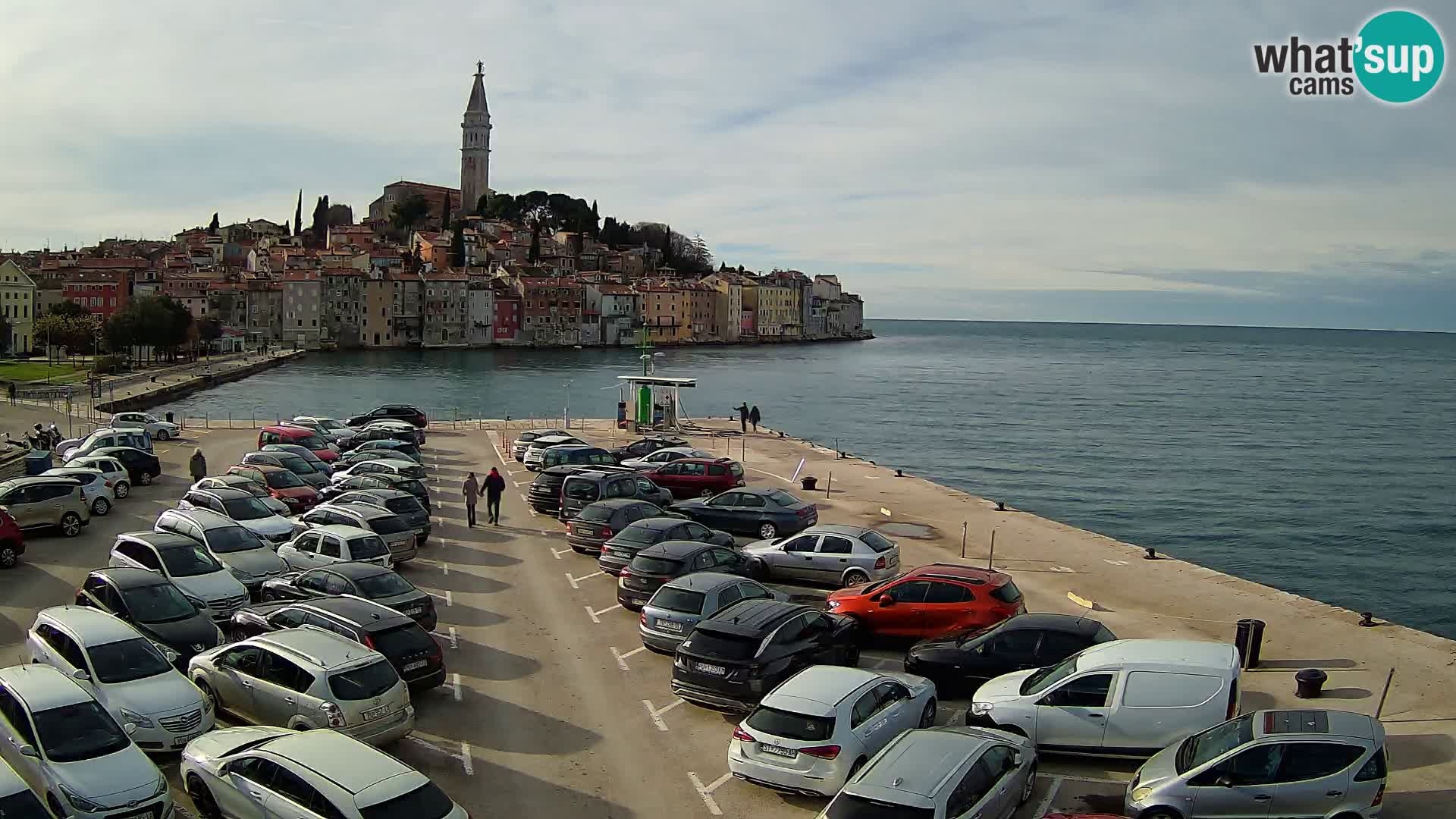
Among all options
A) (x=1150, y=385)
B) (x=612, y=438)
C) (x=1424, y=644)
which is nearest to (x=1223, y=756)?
(x=1424, y=644)

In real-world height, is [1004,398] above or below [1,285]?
below

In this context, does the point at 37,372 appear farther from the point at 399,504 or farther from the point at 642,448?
the point at 399,504

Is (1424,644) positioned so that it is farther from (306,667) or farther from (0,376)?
(0,376)

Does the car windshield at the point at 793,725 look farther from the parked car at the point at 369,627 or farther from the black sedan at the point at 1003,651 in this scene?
the parked car at the point at 369,627

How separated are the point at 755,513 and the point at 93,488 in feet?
47.6

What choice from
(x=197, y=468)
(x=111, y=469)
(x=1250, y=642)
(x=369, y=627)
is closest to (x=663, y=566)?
(x=369, y=627)

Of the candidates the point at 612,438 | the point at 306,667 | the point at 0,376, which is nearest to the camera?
the point at 306,667

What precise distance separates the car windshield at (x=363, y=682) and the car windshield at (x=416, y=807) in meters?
2.55

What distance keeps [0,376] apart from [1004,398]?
2992 inches

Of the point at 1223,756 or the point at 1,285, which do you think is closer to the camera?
the point at 1223,756

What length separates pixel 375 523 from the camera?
61.3 ft

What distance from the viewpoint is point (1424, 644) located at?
14.6m

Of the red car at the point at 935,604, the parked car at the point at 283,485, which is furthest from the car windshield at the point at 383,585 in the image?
the parked car at the point at 283,485

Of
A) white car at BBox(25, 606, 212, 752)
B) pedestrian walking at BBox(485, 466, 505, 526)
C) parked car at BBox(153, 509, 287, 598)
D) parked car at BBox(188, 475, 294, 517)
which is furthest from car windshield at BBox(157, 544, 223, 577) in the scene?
pedestrian walking at BBox(485, 466, 505, 526)
